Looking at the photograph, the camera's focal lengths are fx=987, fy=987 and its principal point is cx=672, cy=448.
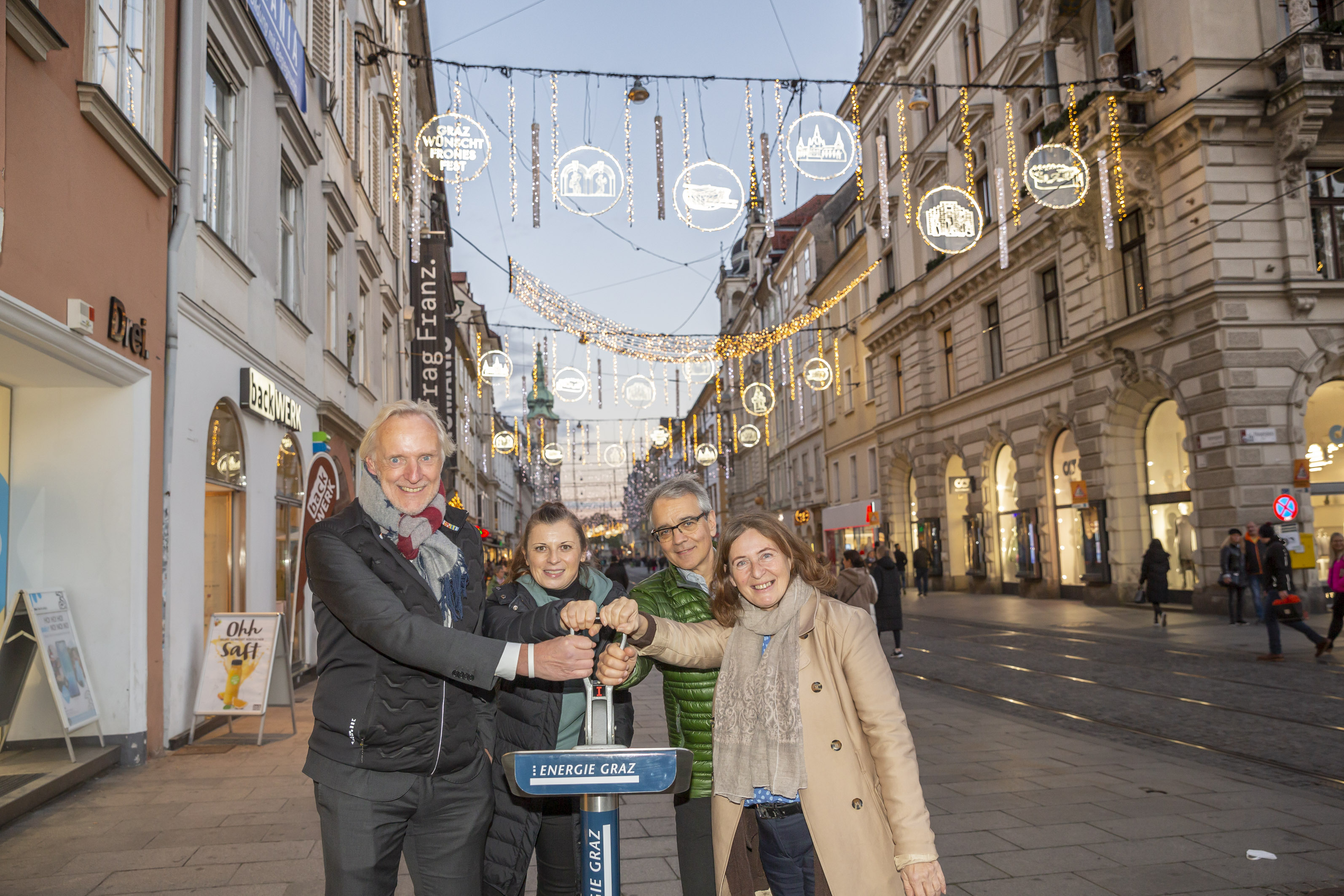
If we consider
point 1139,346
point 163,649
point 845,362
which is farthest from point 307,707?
point 845,362

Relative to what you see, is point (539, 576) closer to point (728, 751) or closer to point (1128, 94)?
point (728, 751)

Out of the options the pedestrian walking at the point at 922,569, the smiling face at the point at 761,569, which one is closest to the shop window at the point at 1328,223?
the pedestrian walking at the point at 922,569

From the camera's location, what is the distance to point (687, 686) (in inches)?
130

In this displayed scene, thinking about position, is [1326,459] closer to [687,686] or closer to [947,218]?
[947,218]

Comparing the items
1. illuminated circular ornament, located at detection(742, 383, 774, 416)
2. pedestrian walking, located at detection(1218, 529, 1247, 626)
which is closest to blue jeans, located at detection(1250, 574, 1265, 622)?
pedestrian walking, located at detection(1218, 529, 1247, 626)

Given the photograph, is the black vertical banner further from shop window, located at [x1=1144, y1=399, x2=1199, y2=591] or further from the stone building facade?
shop window, located at [x1=1144, y1=399, x2=1199, y2=591]

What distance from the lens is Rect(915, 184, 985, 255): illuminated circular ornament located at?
16.1 m

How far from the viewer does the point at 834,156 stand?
12477 millimetres

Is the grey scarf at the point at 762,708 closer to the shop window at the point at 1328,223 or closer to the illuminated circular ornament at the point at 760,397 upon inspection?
the shop window at the point at 1328,223

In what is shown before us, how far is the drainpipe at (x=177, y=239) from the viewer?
797cm

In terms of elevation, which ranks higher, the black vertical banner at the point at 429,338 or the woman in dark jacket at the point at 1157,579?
the black vertical banner at the point at 429,338

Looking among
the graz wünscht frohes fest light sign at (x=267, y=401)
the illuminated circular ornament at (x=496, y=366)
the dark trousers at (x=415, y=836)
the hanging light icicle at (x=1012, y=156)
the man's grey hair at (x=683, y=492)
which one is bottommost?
the dark trousers at (x=415, y=836)

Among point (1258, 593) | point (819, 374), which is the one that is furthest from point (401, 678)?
point (819, 374)

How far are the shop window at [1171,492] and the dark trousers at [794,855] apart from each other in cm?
1905
